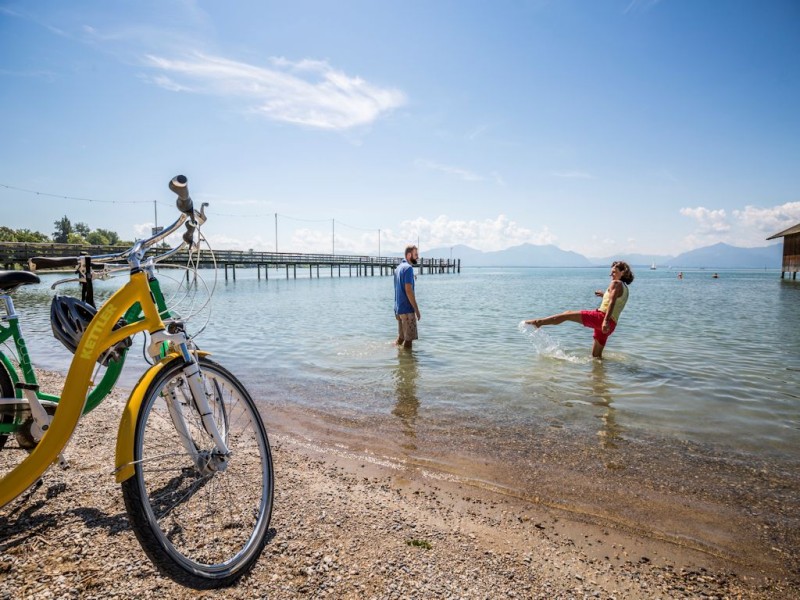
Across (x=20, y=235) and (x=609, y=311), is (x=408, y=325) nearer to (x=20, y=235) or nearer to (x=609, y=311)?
(x=609, y=311)

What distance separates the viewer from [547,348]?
36.6ft

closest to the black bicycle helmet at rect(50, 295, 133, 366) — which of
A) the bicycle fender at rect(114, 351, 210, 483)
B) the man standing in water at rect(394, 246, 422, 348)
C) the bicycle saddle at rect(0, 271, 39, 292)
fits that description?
the bicycle saddle at rect(0, 271, 39, 292)

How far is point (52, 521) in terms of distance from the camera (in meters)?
2.81

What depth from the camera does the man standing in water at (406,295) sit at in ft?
31.7

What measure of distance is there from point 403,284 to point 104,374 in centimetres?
716

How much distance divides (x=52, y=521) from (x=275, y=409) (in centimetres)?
371

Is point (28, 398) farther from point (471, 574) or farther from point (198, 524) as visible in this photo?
Answer: point (471, 574)

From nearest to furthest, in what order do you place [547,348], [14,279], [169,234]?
1. [169,234]
2. [14,279]
3. [547,348]

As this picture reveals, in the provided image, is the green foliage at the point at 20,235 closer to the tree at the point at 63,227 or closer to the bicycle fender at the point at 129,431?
the tree at the point at 63,227

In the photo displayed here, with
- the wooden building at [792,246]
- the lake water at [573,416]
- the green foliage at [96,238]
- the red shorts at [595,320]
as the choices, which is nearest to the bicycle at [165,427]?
the lake water at [573,416]

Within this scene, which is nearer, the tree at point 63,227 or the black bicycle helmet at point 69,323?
the black bicycle helmet at point 69,323

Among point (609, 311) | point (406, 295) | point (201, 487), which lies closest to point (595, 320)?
point (609, 311)

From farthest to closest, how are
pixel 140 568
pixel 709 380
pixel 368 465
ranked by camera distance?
pixel 709 380 < pixel 368 465 < pixel 140 568

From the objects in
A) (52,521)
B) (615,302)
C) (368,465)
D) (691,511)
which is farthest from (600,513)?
(615,302)
